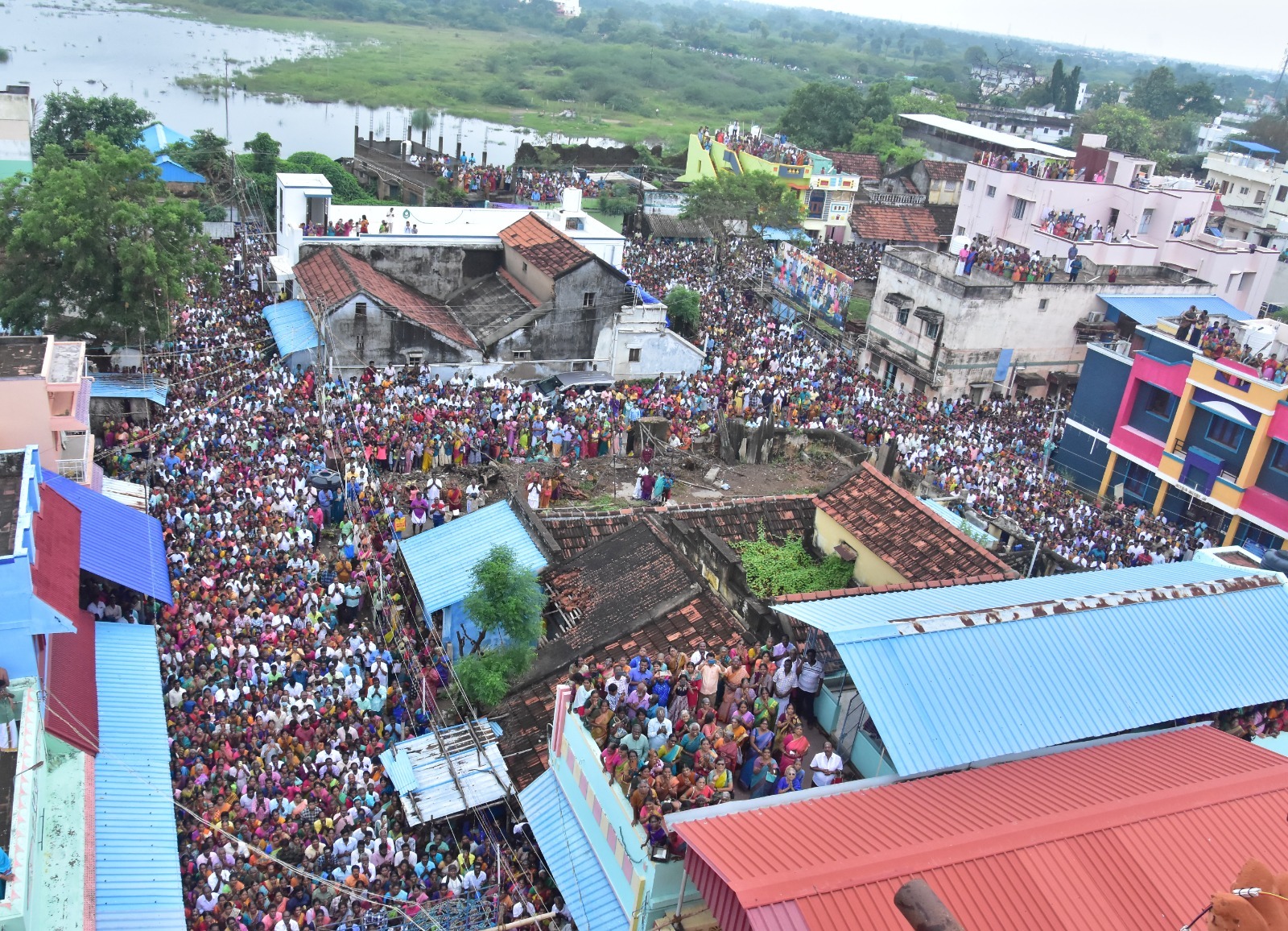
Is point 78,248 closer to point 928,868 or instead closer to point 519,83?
point 928,868

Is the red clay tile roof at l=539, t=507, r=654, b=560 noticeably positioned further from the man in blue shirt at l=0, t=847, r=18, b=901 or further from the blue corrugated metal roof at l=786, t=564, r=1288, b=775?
the man in blue shirt at l=0, t=847, r=18, b=901

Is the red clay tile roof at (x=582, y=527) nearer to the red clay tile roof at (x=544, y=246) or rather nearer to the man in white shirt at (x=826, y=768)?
the man in white shirt at (x=826, y=768)

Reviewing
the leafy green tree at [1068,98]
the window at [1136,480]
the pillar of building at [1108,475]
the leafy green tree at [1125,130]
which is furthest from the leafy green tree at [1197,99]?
the window at [1136,480]

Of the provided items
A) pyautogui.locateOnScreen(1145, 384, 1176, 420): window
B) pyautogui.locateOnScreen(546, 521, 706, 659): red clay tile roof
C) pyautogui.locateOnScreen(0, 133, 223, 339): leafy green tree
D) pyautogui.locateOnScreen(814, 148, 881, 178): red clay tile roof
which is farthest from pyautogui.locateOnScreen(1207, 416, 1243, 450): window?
pyautogui.locateOnScreen(814, 148, 881, 178): red clay tile roof

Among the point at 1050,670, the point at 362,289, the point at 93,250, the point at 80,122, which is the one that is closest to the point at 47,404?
the point at 93,250

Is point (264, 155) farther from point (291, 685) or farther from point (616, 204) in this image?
point (291, 685)

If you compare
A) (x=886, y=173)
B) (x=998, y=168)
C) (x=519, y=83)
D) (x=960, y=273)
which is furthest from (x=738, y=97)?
(x=960, y=273)
